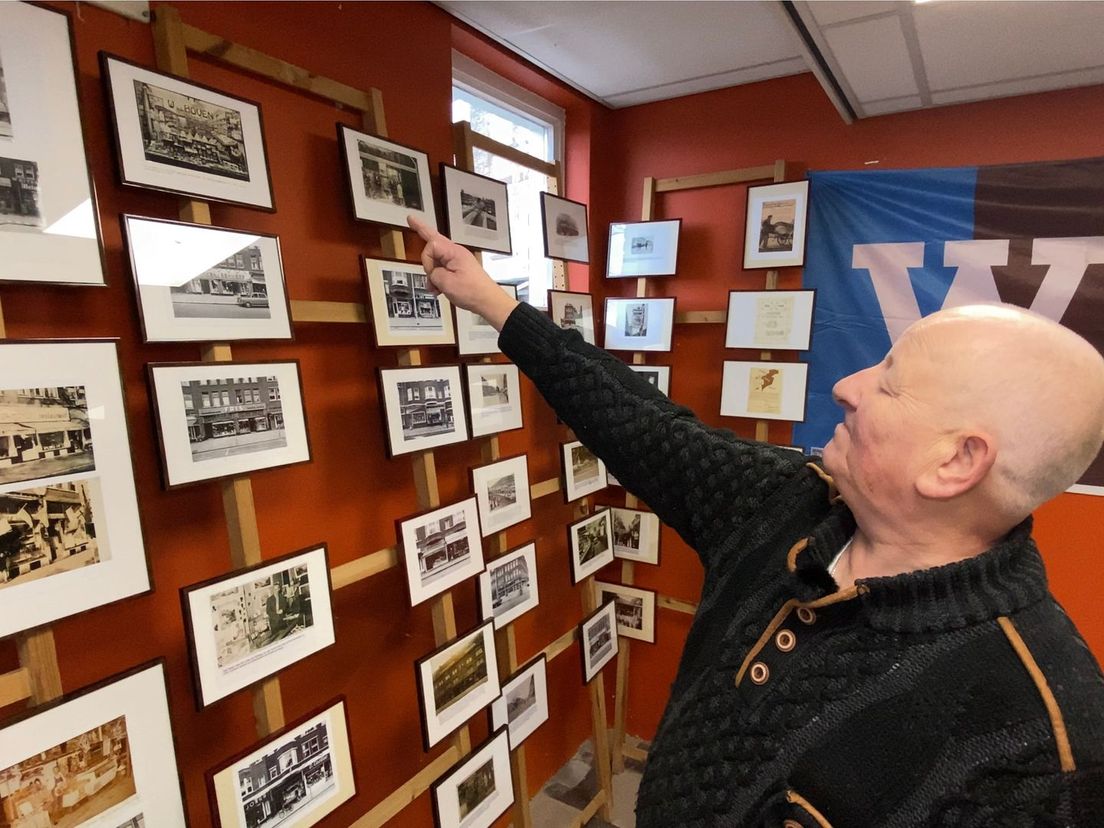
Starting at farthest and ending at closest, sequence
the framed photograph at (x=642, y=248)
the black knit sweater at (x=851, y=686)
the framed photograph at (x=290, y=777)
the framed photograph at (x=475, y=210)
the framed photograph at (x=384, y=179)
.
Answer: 1. the framed photograph at (x=642, y=248)
2. the framed photograph at (x=475, y=210)
3. the framed photograph at (x=384, y=179)
4. the framed photograph at (x=290, y=777)
5. the black knit sweater at (x=851, y=686)

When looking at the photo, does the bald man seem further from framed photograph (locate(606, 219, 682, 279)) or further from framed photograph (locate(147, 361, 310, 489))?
framed photograph (locate(606, 219, 682, 279))

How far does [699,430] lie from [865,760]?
1.54 ft

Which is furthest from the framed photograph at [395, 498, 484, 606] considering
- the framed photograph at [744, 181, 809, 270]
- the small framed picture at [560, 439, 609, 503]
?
the framed photograph at [744, 181, 809, 270]

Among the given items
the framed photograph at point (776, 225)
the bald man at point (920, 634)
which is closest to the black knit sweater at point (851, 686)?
the bald man at point (920, 634)

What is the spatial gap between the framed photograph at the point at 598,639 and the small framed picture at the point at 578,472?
49cm

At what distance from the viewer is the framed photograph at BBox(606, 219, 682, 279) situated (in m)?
2.39

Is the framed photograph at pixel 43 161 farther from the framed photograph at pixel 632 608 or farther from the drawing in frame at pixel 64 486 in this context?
the framed photograph at pixel 632 608

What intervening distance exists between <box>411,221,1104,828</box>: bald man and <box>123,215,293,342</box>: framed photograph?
97 centimetres

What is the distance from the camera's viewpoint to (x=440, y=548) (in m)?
1.62

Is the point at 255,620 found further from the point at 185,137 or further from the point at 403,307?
the point at 185,137

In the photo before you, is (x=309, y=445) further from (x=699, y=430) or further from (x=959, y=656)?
(x=959, y=656)

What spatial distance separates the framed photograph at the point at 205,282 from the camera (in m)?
1.03

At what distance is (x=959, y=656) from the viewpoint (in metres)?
0.60

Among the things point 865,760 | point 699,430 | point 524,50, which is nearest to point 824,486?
point 699,430
